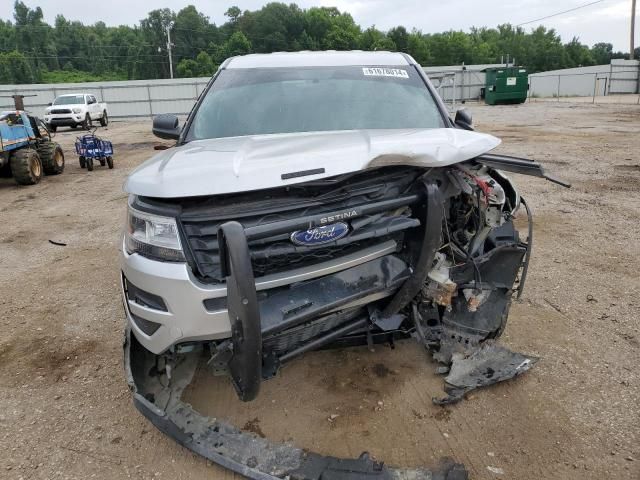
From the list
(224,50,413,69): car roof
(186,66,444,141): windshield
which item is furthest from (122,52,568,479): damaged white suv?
(224,50,413,69): car roof

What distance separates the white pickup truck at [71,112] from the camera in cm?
2492

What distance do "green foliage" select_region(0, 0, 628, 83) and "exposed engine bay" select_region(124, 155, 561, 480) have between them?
76.0 meters

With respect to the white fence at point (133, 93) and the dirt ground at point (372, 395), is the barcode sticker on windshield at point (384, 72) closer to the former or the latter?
the dirt ground at point (372, 395)

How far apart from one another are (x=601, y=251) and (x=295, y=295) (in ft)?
13.8

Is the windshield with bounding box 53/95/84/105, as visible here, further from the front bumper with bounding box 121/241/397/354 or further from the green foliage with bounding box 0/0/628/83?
the green foliage with bounding box 0/0/628/83

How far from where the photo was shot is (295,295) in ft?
7.76

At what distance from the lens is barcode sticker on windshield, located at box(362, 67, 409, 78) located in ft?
13.2

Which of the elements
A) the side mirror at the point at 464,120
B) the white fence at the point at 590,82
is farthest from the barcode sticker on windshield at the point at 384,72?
the white fence at the point at 590,82

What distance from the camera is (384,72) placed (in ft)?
13.4

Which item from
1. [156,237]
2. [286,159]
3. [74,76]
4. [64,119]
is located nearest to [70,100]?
[64,119]

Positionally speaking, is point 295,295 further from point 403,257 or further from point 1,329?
point 1,329

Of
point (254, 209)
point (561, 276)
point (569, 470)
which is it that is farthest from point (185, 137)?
point (561, 276)

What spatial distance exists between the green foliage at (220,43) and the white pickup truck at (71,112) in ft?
165

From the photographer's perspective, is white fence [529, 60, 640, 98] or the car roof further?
white fence [529, 60, 640, 98]
